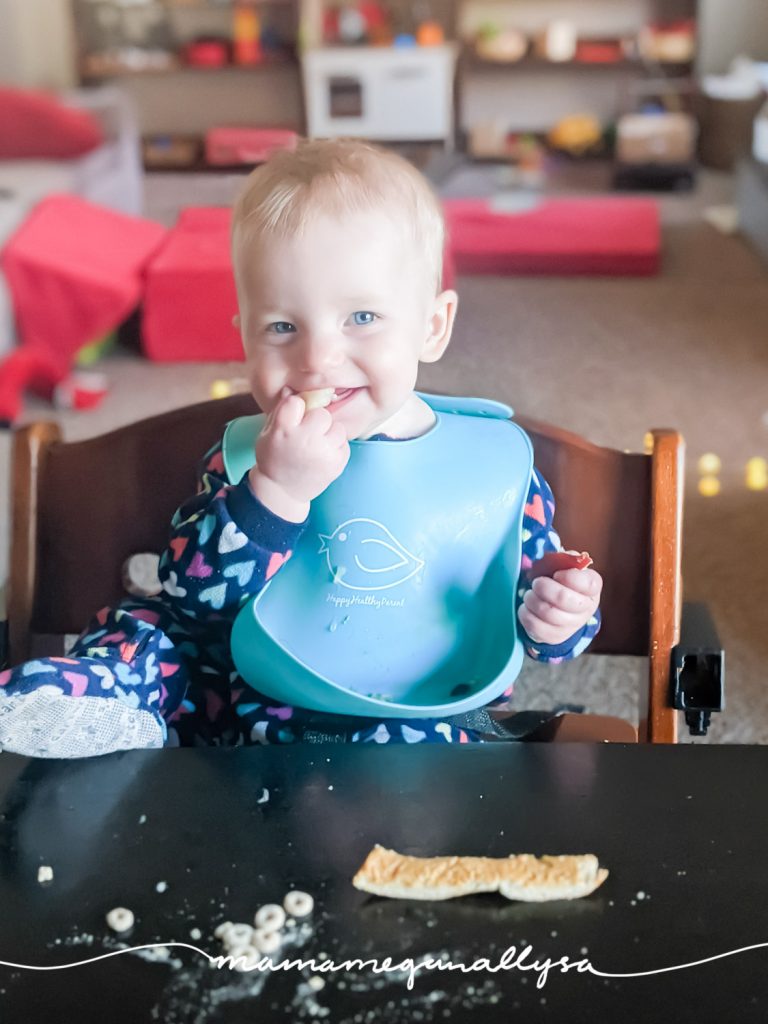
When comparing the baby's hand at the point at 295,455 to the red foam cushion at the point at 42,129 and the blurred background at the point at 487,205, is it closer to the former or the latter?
the blurred background at the point at 487,205

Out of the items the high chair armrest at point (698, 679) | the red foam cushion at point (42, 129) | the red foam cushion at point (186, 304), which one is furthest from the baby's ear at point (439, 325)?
the red foam cushion at point (42, 129)

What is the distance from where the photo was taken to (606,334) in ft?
10.2

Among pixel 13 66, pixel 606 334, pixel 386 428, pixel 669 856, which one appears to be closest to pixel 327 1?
pixel 13 66

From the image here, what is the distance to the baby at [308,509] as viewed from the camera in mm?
740

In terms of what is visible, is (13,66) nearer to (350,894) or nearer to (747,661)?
(747,661)

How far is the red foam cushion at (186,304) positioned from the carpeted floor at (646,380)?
59 mm

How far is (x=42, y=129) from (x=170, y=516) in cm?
317

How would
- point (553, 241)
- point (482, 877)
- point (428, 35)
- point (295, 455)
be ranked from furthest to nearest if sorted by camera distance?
point (428, 35)
point (553, 241)
point (295, 455)
point (482, 877)

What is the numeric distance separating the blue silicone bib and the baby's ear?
0.06 metres

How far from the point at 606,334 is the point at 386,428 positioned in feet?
7.79

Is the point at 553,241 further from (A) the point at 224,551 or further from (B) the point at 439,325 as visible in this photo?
(A) the point at 224,551

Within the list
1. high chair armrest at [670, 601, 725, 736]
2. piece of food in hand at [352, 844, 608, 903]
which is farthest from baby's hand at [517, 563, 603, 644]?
piece of food in hand at [352, 844, 608, 903]

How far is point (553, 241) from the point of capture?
3.64 m

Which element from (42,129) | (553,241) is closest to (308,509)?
(553,241)
